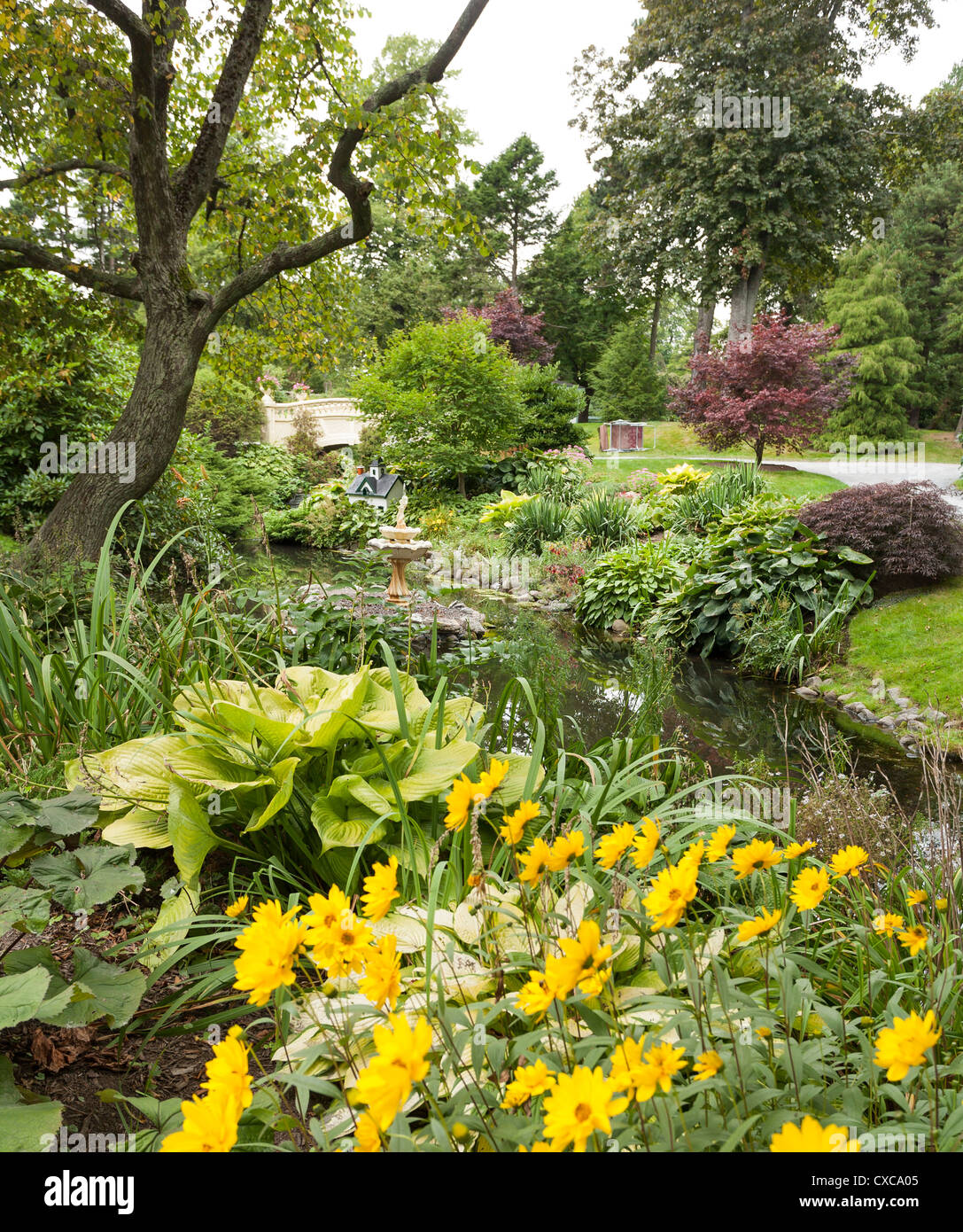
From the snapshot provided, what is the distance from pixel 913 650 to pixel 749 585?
1.46 m

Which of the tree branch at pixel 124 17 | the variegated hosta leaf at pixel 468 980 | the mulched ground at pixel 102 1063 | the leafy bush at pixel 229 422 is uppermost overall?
the tree branch at pixel 124 17

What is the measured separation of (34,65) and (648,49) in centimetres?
1479

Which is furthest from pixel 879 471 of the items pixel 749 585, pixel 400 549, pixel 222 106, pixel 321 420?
pixel 222 106

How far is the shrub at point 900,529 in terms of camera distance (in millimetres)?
6648

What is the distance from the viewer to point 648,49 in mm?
15852

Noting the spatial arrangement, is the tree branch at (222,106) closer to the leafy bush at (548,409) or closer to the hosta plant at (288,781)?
the hosta plant at (288,781)

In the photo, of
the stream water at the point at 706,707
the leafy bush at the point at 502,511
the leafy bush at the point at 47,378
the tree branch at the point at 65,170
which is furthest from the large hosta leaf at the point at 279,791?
the leafy bush at the point at 502,511

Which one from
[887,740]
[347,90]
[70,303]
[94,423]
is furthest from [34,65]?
[887,740]

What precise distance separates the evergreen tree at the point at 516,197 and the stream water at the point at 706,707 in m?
21.2

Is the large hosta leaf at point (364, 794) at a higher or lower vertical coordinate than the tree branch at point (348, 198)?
lower

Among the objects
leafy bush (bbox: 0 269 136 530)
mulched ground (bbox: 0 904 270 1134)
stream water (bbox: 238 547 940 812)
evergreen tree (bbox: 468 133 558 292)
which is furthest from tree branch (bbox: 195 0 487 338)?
evergreen tree (bbox: 468 133 558 292)

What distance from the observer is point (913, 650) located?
238 inches

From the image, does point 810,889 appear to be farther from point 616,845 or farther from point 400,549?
point 400,549

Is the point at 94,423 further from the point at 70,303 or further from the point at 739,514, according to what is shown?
the point at 739,514
